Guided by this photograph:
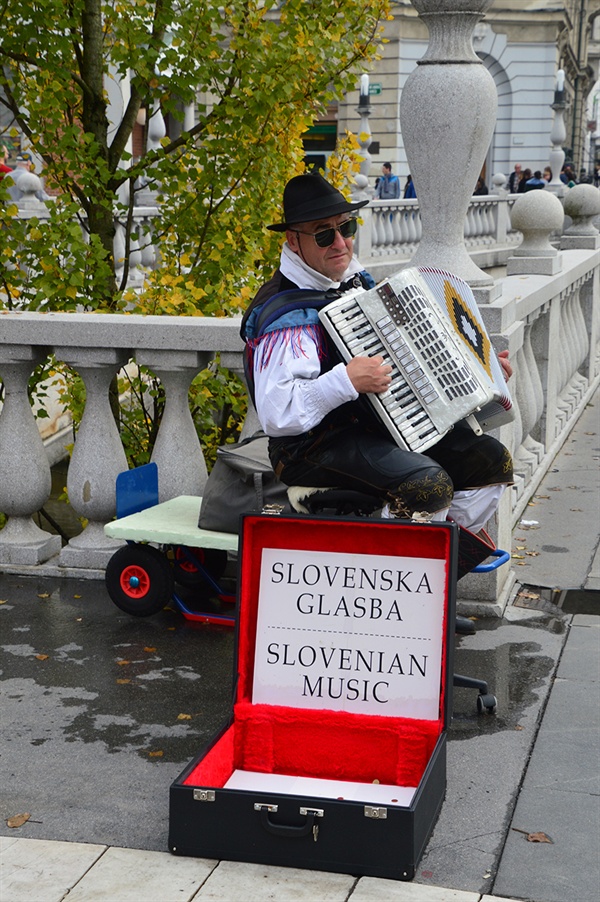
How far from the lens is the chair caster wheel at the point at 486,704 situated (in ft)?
14.6

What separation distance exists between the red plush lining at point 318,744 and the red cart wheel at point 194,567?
6.13 ft

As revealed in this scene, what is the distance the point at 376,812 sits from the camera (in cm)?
328

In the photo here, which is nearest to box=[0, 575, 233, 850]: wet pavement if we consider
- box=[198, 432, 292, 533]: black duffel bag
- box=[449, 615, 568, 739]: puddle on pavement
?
box=[198, 432, 292, 533]: black duffel bag

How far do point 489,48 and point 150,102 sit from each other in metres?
42.1

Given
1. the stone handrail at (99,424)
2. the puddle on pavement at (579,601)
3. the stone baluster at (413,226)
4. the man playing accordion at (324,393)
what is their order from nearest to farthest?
the man playing accordion at (324,393), the puddle on pavement at (579,601), the stone handrail at (99,424), the stone baluster at (413,226)

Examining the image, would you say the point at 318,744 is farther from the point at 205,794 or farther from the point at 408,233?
the point at 408,233

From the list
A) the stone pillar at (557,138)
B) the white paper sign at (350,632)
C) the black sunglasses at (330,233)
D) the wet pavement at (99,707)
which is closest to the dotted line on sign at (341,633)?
the white paper sign at (350,632)

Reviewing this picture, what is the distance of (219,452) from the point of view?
16.9 feet

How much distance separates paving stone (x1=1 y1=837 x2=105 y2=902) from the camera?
325cm

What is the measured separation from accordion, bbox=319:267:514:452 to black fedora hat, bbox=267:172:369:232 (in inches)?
14.4

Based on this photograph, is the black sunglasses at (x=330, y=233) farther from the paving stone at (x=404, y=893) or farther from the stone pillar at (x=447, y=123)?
the paving stone at (x=404, y=893)

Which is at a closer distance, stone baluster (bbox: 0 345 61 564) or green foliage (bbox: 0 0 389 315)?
stone baluster (bbox: 0 345 61 564)

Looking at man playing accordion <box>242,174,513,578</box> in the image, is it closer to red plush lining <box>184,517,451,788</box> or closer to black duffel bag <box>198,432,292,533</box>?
red plush lining <box>184,517,451,788</box>

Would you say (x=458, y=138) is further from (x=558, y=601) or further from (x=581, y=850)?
(x=581, y=850)
